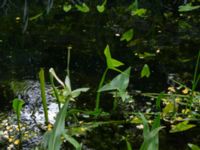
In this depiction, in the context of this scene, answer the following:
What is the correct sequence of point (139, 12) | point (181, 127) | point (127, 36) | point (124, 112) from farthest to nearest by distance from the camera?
point (139, 12) < point (127, 36) < point (124, 112) < point (181, 127)

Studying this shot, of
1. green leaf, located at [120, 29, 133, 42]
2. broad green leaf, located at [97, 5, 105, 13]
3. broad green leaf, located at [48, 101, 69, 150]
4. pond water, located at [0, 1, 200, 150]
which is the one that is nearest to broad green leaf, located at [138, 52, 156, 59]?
pond water, located at [0, 1, 200, 150]

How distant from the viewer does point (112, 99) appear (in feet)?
6.67

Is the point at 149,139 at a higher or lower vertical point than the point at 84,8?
lower

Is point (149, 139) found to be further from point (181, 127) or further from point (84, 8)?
point (84, 8)

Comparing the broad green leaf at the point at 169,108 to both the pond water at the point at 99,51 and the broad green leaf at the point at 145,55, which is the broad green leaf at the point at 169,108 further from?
the broad green leaf at the point at 145,55

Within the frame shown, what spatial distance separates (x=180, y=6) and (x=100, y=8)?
459 mm

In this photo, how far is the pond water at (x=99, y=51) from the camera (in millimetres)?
2029

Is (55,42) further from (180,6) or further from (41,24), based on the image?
(180,6)

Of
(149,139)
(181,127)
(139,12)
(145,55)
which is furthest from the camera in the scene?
(139,12)

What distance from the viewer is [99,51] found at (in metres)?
2.36

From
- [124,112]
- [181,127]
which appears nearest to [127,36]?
[124,112]

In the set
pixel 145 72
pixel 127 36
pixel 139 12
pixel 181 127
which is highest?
pixel 139 12

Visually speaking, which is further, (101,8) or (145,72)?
(101,8)

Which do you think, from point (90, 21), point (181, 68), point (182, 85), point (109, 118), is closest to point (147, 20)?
point (90, 21)
